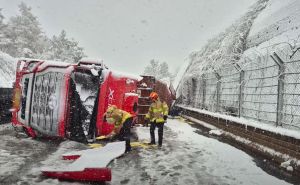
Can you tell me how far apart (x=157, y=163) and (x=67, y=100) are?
342cm

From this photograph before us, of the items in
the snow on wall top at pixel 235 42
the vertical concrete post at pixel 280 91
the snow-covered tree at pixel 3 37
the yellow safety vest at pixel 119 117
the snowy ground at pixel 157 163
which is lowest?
the snowy ground at pixel 157 163

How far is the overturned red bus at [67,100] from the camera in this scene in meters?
10.1

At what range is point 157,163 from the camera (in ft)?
27.3

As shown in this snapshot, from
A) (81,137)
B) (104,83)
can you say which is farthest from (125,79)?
(81,137)

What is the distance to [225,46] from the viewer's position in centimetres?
1628

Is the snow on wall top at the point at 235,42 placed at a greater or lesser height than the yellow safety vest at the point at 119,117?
greater

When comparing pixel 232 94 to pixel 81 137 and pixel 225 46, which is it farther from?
pixel 81 137

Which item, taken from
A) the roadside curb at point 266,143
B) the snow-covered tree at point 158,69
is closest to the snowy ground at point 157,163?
the roadside curb at point 266,143

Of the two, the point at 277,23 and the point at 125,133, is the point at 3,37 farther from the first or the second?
the point at 125,133

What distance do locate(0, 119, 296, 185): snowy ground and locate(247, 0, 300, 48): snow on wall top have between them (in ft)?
13.0

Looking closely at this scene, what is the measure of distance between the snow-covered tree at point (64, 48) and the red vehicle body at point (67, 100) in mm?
64070

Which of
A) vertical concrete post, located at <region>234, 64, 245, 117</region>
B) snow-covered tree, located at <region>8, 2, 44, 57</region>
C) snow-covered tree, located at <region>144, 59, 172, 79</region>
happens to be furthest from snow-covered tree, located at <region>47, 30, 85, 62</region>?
vertical concrete post, located at <region>234, 64, 245, 117</region>

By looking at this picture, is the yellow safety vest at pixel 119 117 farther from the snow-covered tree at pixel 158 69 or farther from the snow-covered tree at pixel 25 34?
the snow-covered tree at pixel 158 69

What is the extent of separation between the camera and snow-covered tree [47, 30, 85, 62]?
7375 cm
